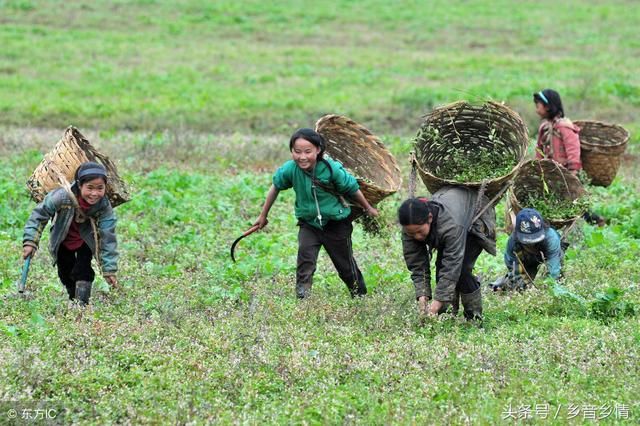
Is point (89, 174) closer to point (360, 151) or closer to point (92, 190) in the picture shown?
point (92, 190)

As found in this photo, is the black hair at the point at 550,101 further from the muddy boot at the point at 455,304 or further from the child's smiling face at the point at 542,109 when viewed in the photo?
the muddy boot at the point at 455,304

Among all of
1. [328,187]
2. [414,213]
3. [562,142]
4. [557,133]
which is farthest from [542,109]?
[414,213]

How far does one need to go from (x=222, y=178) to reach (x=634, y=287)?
6.86 metres

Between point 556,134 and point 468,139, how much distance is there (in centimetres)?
269

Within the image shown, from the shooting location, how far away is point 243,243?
1075cm

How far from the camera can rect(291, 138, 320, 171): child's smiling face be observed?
7895 millimetres

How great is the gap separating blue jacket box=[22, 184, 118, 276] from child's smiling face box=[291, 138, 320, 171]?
163 cm

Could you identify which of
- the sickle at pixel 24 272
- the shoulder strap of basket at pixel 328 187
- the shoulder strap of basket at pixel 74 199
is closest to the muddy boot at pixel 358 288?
the shoulder strap of basket at pixel 328 187

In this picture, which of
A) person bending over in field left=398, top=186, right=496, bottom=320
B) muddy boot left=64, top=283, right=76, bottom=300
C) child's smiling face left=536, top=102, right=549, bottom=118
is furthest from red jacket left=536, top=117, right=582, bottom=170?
muddy boot left=64, top=283, right=76, bottom=300

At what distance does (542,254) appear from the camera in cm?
864

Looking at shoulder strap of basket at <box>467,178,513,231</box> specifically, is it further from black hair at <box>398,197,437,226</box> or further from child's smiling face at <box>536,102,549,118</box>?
child's smiling face at <box>536,102,549,118</box>

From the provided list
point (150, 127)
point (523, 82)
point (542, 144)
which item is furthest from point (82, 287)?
point (523, 82)

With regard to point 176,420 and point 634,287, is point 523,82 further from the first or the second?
point 176,420

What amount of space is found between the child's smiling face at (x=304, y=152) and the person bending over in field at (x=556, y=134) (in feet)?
12.2
